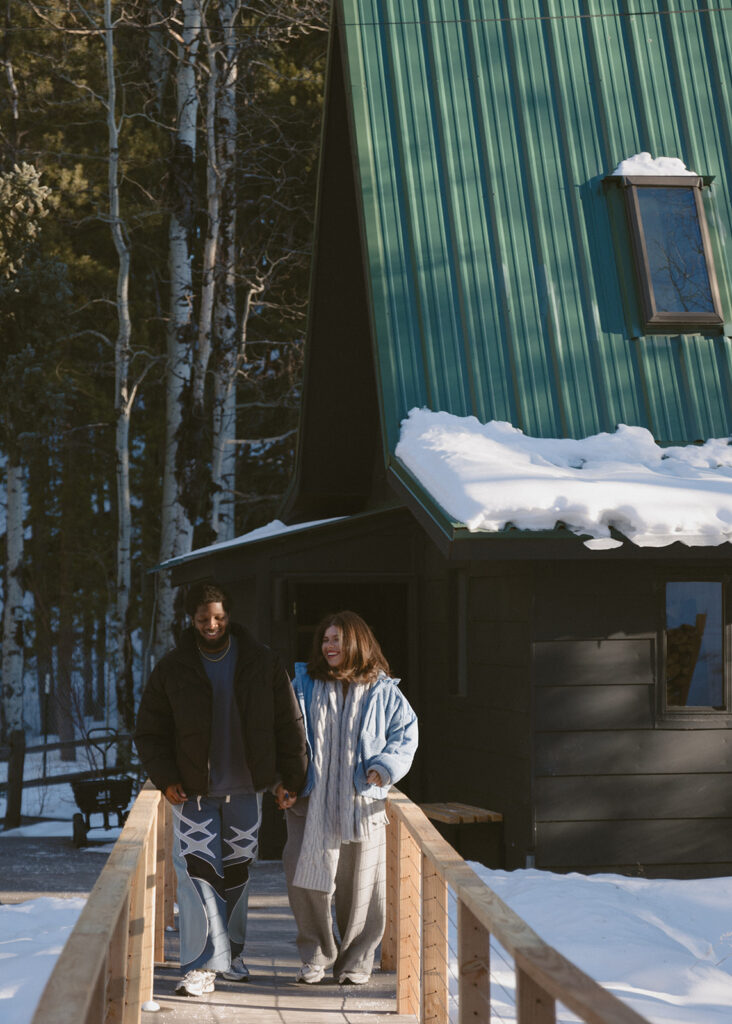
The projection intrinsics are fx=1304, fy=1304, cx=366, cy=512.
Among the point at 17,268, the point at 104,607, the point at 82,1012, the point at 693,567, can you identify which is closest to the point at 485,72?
the point at 693,567

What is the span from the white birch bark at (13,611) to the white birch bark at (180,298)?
5907mm

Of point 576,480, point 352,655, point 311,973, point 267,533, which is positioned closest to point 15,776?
point 267,533

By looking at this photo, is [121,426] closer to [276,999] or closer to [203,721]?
[203,721]

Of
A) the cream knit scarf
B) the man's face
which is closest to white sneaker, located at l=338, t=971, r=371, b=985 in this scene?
the cream knit scarf

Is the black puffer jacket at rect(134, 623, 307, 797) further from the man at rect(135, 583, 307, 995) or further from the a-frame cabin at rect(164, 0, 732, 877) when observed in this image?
the a-frame cabin at rect(164, 0, 732, 877)

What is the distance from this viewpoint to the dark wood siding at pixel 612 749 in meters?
9.29

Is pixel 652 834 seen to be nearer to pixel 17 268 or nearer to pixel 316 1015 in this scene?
pixel 316 1015

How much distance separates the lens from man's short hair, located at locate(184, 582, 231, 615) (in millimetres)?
5969

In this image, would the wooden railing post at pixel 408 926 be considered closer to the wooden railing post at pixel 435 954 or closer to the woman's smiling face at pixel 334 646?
the wooden railing post at pixel 435 954

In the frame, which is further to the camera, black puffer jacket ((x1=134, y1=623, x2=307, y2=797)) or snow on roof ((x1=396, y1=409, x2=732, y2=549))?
snow on roof ((x1=396, y1=409, x2=732, y2=549))

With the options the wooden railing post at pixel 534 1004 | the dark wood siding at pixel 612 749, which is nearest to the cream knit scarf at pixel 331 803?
the wooden railing post at pixel 534 1004

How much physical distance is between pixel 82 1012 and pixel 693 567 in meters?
7.53

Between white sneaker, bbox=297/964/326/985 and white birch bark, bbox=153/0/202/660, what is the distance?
11235mm

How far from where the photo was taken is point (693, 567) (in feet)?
31.4
